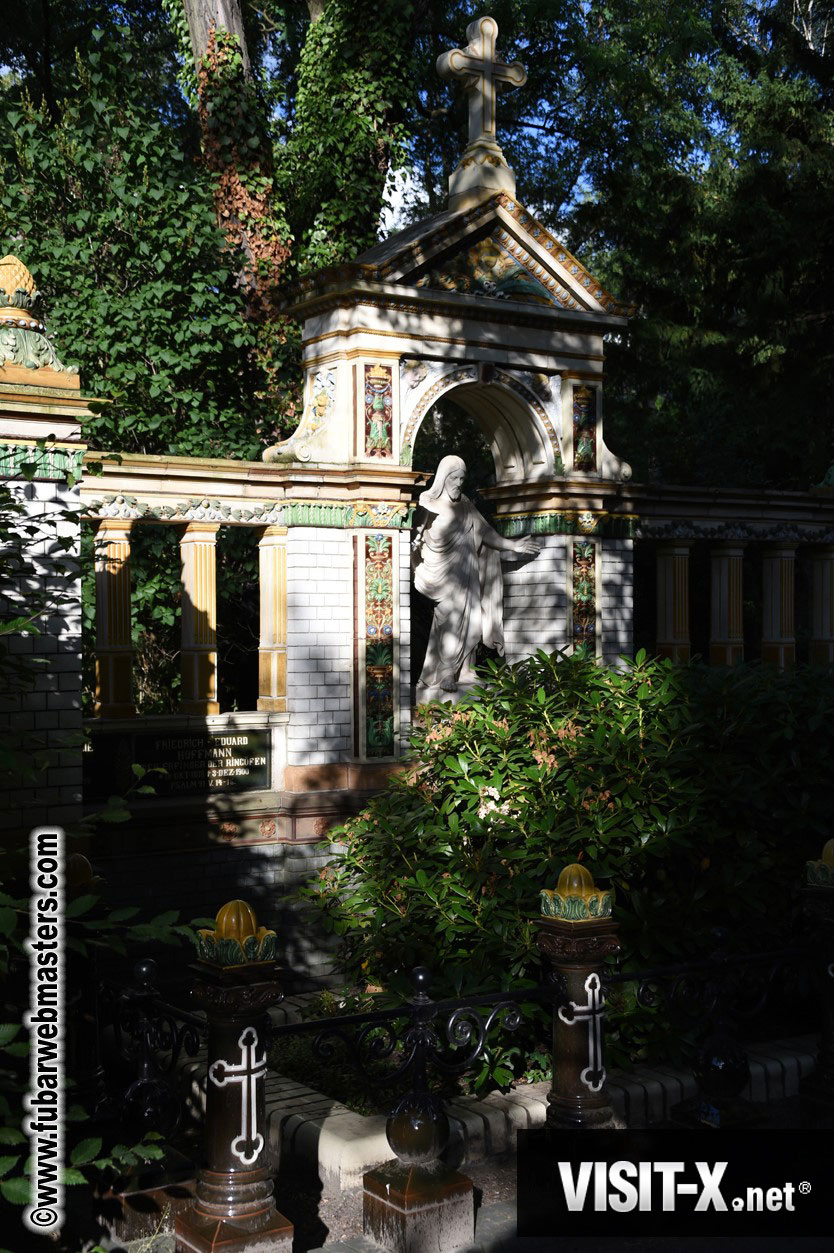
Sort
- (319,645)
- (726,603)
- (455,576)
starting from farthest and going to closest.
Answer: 1. (726,603)
2. (455,576)
3. (319,645)

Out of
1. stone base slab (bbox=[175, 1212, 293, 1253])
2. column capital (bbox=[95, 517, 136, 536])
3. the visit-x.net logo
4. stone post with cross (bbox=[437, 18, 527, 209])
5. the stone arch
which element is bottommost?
the visit-x.net logo

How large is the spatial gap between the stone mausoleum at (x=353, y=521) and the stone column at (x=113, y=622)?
17 mm

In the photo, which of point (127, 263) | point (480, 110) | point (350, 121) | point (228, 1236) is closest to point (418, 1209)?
point (228, 1236)

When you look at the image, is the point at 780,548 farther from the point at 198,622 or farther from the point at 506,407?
the point at 198,622

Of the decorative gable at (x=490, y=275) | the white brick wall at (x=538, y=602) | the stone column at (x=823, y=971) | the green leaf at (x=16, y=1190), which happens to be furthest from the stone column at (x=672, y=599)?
the green leaf at (x=16, y=1190)

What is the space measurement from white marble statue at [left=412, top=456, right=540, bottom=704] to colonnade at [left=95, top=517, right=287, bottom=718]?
1.72m

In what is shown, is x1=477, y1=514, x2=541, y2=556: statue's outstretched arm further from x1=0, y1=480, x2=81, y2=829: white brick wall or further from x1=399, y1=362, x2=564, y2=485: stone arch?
x1=0, y1=480, x2=81, y2=829: white brick wall

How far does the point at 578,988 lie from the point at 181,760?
5172mm

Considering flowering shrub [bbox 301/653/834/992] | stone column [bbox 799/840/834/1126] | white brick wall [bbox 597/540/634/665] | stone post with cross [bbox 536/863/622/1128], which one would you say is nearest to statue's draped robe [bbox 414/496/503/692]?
white brick wall [bbox 597/540/634/665]

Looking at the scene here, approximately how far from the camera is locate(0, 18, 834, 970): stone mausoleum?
1028 centimetres

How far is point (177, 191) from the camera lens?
14.6 m

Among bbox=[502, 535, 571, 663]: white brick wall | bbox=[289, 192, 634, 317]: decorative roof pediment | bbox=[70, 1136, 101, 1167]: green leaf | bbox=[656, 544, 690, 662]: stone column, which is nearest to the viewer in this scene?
bbox=[70, 1136, 101, 1167]: green leaf

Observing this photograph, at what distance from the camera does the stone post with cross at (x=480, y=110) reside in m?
12.4

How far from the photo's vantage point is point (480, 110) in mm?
12742
